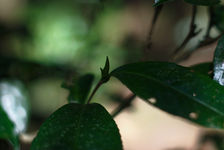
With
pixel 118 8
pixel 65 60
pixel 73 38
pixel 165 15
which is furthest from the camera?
pixel 165 15

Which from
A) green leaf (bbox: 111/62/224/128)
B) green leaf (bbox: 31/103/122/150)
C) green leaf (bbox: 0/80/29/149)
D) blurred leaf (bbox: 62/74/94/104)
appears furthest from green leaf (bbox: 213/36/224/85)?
green leaf (bbox: 0/80/29/149)

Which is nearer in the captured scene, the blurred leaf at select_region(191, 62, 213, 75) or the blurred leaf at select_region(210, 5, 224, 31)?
the blurred leaf at select_region(191, 62, 213, 75)

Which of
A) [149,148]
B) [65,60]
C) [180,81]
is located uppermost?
[180,81]

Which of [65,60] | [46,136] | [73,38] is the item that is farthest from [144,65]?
[73,38]

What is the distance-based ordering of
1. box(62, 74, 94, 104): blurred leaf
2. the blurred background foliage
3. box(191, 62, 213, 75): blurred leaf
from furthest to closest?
the blurred background foliage < box(62, 74, 94, 104): blurred leaf < box(191, 62, 213, 75): blurred leaf

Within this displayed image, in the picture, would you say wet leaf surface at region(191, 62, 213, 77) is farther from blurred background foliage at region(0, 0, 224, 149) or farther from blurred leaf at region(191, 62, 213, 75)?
blurred background foliage at region(0, 0, 224, 149)

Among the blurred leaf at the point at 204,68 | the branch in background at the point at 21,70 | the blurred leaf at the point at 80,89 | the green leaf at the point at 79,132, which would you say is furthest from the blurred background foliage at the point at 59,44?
the green leaf at the point at 79,132

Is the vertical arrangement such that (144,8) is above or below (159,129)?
above

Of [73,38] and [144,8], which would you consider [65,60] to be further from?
[144,8]
